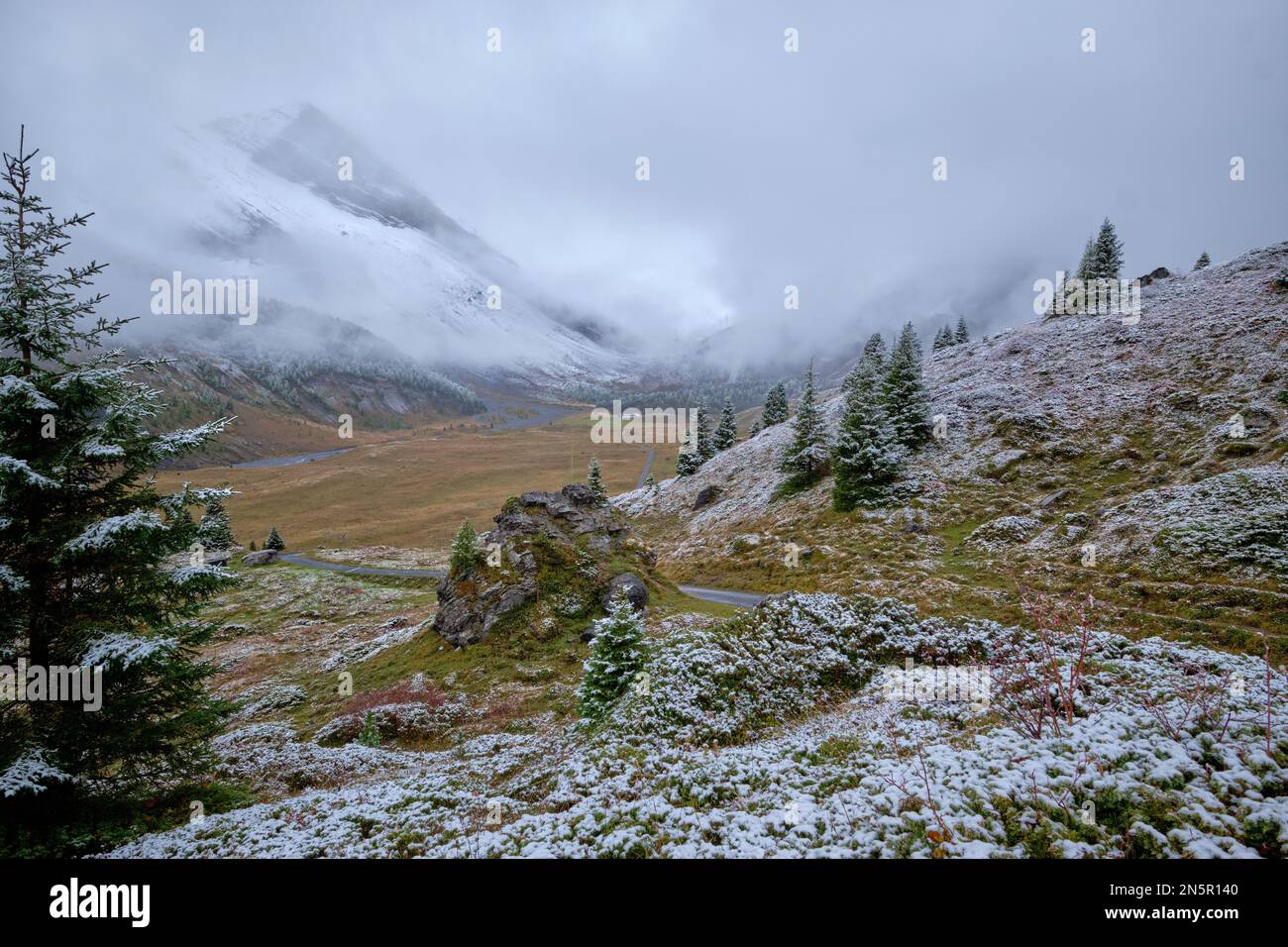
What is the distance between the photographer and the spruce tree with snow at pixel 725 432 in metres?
81.2

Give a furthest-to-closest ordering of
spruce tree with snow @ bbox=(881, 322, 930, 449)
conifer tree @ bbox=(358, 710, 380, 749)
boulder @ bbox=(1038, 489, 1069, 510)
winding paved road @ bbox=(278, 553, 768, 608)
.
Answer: spruce tree with snow @ bbox=(881, 322, 930, 449) < winding paved road @ bbox=(278, 553, 768, 608) < boulder @ bbox=(1038, 489, 1069, 510) < conifer tree @ bbox=(358, 710, 380, 749)

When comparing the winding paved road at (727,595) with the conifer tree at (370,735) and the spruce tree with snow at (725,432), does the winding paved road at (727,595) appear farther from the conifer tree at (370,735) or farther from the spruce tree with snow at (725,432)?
the spruce tree with snow at (725,432)

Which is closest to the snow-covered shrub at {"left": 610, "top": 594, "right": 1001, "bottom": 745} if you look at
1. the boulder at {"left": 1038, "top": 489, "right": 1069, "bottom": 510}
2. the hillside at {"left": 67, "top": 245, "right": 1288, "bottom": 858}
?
the hillside at {"left": 67, "top": 245, "right": 1288, "bottom": 858}

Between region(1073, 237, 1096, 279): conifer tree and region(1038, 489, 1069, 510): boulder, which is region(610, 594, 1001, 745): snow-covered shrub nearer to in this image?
region(1038, 489, 1069, 510): boulder

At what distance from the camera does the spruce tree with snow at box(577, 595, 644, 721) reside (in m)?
15.7

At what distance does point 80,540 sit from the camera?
31.0 ft

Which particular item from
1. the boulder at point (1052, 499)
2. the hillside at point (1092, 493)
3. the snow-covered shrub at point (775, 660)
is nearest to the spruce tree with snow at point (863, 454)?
the hillside at point (1092, 493)

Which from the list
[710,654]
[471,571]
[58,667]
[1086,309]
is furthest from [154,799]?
[1086,309]

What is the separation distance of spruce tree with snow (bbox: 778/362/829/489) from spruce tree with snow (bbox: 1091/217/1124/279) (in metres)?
50.2

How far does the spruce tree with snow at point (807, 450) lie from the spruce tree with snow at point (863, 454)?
7.90 meters

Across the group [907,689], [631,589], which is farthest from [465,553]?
[907,689]

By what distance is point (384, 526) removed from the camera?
90875 millimetres
